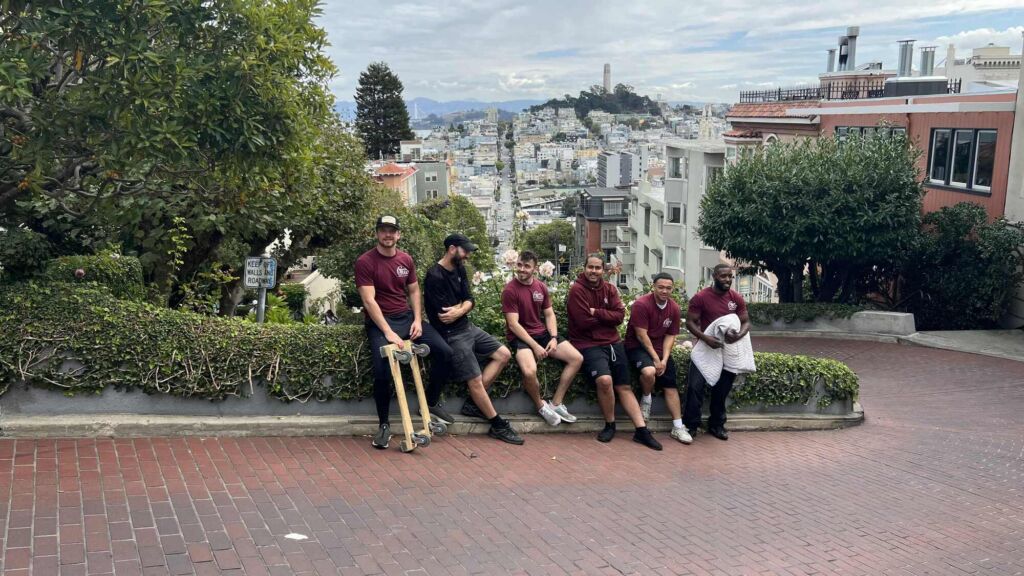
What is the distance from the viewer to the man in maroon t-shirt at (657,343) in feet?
27.7

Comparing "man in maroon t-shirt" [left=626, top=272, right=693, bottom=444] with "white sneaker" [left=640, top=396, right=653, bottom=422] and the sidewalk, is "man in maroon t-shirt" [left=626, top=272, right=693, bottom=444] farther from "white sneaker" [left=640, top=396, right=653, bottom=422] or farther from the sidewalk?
the sidewalk

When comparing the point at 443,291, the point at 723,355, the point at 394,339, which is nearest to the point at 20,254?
the point at 394,339

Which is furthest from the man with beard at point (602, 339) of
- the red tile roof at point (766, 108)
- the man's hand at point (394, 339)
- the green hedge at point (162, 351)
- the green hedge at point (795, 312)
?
the red tile roof at point (766, 108)

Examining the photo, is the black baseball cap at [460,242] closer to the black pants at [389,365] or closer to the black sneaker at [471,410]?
the black pants at [389,365]

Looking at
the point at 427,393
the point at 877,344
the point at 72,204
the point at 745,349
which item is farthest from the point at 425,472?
the point at 877,344

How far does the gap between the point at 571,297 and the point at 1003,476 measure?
4.42 meters

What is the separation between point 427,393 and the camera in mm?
7859

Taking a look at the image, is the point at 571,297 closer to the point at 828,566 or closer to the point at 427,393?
the point at 427,393

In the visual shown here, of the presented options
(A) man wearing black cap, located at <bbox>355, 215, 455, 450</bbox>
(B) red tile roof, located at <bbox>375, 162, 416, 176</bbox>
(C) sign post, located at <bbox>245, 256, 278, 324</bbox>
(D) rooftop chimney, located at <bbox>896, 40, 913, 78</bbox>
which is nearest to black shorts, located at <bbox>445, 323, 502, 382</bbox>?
(A) man wearing black cap, located at <bbox>355, 215, 455, 450</bbox>

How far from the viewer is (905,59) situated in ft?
114

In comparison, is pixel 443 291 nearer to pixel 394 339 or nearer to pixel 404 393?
pixel 394 339

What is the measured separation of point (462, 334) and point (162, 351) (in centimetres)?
260

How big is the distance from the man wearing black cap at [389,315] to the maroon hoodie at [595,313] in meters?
1.44

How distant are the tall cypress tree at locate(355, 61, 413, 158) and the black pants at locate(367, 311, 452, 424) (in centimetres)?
6462
